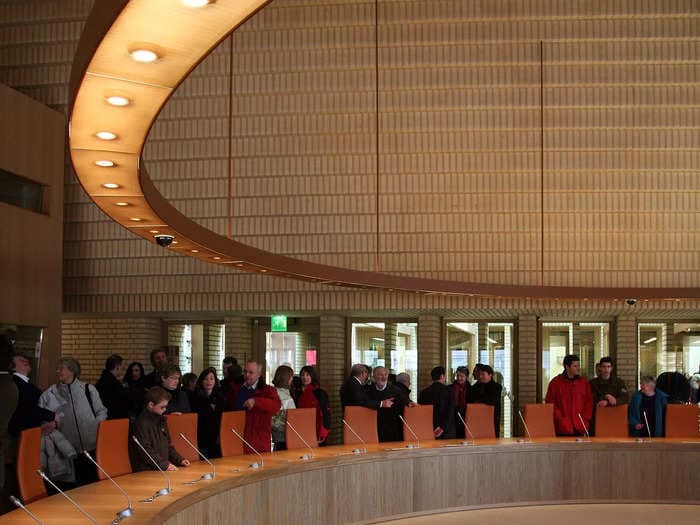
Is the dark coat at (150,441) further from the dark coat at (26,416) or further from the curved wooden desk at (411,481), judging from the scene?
the dark coat at (26,416)

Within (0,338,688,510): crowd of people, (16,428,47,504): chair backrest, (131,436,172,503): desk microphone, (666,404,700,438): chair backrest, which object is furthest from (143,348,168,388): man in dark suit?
(666,404,700,438): chair backrest

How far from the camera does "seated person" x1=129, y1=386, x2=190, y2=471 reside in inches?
252

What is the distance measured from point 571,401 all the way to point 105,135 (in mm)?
7108

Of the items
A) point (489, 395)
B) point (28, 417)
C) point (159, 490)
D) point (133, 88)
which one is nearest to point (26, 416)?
point (28, 417)

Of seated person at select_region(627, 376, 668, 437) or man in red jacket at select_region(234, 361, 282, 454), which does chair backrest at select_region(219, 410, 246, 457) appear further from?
seated person at select_region(627, 376, 668, 437)

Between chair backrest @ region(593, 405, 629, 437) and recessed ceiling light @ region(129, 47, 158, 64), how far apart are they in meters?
7.85

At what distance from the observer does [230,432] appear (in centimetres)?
793

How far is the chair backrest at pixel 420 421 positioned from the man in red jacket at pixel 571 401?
1.47 m

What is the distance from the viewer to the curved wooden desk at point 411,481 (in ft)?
19.4

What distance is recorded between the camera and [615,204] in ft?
38.9

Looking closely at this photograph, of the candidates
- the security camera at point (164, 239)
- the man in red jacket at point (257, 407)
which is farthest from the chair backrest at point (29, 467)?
the man in red jacket at point (257, 407)

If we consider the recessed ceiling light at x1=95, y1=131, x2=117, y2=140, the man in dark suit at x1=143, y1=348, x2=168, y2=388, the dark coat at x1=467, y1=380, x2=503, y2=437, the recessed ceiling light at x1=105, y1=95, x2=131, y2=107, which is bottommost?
the dark coat at x1=467, y1=380, x2=503, y2=437

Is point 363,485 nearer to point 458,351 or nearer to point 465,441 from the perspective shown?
point 465,441

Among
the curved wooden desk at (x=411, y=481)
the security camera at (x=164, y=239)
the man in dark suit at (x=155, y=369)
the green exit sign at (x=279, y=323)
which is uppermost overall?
the security camera at (x=164, y=239)
